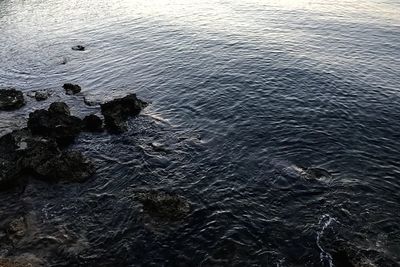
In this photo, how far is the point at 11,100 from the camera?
1738 inches

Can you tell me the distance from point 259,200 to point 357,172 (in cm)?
941

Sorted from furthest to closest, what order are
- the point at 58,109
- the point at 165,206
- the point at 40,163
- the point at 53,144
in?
the point at 58,109 < the point at 53,144 < the point at 40,163 < the point at 165,206

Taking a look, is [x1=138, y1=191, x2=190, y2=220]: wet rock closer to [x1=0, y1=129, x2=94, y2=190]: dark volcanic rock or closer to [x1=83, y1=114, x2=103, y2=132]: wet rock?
[x1=0, y1=129, x2=94, y2=190]: dark volcanic rock

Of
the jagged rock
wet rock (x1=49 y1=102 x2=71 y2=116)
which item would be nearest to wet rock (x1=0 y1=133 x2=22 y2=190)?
wet rock (x1=49 y1=102 x2=71 y2=116)

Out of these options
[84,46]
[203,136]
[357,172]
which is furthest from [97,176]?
[84,46]

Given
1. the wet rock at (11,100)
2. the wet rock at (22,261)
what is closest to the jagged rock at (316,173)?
the wet rock at (22,261)

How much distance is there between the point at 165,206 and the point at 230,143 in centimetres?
1143

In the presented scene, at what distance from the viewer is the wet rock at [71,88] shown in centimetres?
4840

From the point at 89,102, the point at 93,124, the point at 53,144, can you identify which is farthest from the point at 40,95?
the point at 53,144

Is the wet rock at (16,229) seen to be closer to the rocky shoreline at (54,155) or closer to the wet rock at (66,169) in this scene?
the rocky shoreline at (54,155)

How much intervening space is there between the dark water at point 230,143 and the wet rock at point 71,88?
1.40 metres

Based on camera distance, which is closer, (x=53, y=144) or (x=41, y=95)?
(x=53, y=144)

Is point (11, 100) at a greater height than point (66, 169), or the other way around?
point (66, 169)

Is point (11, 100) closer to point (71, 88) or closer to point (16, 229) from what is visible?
point (71, 88)
